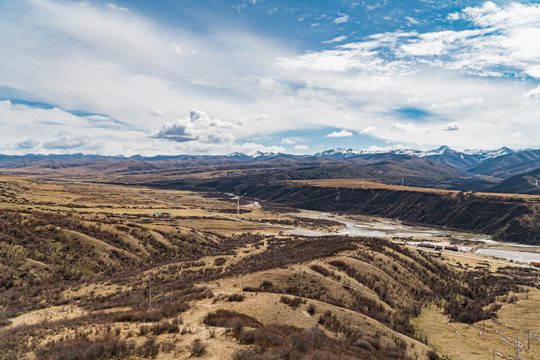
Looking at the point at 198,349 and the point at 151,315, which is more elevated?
the point at 198,349

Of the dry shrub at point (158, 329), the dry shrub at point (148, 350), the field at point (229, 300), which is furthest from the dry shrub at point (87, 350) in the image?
the dry shrub at point (158, 329)

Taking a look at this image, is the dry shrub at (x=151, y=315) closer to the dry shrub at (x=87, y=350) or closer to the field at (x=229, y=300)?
the field at (x=229, y=300)

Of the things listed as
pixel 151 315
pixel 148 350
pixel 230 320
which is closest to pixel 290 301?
pixel 230 320

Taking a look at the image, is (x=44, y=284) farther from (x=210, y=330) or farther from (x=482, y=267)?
(x=482, y=267)

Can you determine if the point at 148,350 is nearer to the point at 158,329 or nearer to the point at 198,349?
the point at 198,349

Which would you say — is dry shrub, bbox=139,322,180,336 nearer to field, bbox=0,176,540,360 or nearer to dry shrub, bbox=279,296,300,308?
field, bbox=0,176,540,360

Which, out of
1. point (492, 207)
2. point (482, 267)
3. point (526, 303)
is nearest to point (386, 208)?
point (492, 207)

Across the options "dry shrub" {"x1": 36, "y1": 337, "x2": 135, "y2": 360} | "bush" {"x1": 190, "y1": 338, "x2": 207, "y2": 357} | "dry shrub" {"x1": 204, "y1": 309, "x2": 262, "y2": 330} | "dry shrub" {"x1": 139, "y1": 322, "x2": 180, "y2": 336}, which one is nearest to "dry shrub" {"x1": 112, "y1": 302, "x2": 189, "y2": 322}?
"dry shrub" {"x1": 139, "y1": 322, "x2": 180, "y2": 336}

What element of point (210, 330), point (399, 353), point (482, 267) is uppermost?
point (210, 330)
